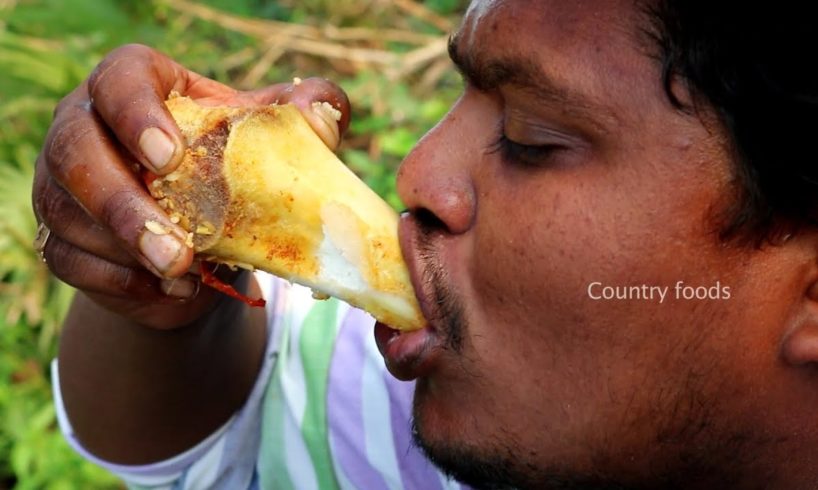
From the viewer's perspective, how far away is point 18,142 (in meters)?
3.83

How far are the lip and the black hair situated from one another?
370 millimetres

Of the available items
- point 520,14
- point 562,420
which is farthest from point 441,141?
point 562,420

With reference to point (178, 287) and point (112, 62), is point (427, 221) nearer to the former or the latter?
point (178, 287)

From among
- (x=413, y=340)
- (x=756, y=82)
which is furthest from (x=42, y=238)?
(x=756, y=82)

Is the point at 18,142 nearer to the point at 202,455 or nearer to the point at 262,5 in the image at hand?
the point at 262,5

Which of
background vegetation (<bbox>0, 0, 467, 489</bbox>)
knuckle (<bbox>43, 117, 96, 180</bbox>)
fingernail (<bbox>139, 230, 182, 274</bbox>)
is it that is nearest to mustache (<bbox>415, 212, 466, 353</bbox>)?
fingernail (<bbox>139, 230, 182, 274</bbox>)

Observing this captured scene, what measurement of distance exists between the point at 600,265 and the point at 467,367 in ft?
0.70

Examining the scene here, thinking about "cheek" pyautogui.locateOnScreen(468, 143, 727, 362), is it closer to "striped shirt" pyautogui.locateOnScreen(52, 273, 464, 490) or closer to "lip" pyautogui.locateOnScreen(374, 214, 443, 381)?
"lip" pyautogui.locateOnScreen(374, 214, 443, 381)

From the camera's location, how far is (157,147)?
1.25 metres

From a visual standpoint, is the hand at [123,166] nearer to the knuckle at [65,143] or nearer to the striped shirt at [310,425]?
the knuckle at [65,143]

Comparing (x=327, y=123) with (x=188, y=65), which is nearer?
(x=327, y=123)

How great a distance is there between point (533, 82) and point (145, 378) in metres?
0.88

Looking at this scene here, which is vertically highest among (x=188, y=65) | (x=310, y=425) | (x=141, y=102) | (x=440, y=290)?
(x=141, y=102)

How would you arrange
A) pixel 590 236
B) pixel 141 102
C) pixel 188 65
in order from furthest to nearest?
pixel 188 65 → pixel 141 102 → pixel 590 236
